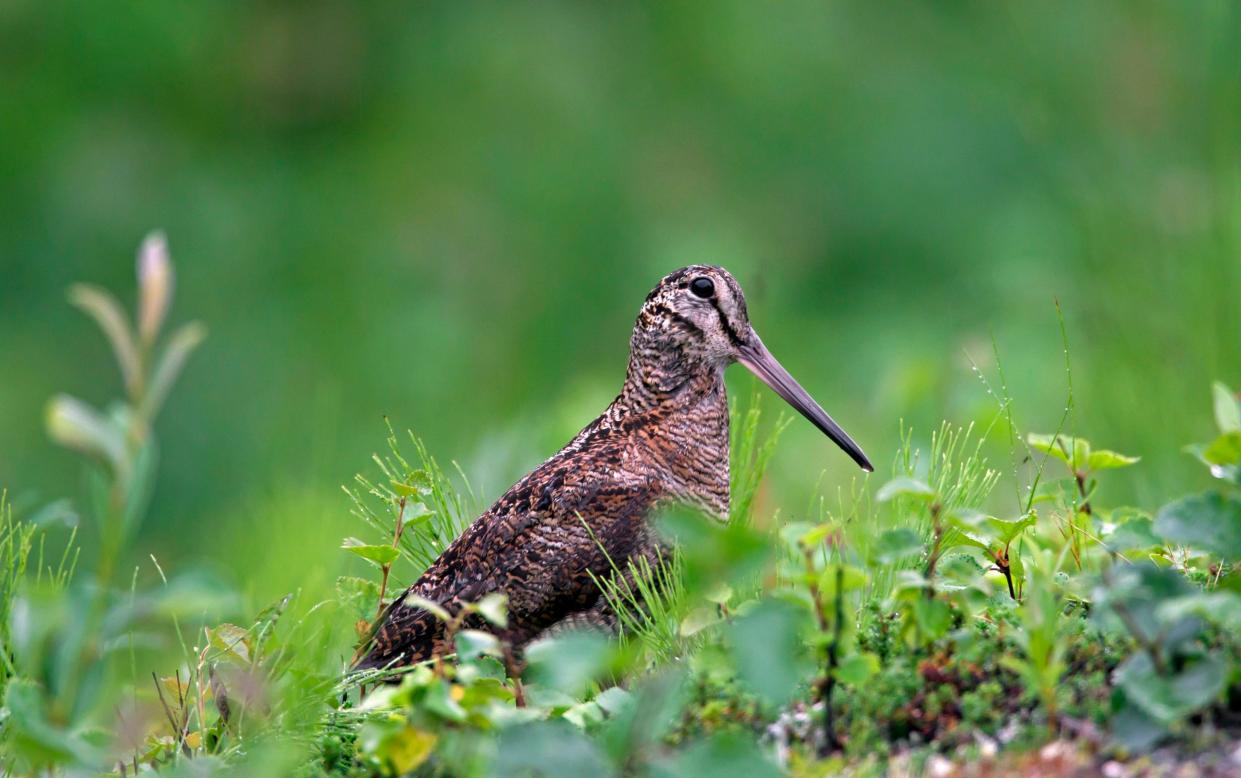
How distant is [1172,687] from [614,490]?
6.18 ft

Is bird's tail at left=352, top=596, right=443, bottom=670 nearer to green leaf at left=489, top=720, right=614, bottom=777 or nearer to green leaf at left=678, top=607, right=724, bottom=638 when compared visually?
green leaf at left=678, top=607, right=724, bottom=638

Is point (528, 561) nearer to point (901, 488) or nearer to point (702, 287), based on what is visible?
point (702, 287)

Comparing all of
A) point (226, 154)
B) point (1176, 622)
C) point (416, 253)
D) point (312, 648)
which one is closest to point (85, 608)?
point (312, 648)

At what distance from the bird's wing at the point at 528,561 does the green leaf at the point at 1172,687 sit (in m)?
1.64

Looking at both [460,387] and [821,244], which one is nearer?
[460,387]

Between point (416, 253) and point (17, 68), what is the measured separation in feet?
11.7

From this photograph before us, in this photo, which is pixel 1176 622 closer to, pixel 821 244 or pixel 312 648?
pixel 312 648

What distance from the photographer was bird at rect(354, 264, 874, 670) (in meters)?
4.10

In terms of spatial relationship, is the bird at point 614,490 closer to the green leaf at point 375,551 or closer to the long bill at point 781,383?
the long bill at point 781,383

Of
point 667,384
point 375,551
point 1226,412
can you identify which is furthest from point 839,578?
point 667,384

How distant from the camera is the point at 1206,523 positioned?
2.81 meters

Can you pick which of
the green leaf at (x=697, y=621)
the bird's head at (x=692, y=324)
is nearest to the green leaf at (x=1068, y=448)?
the green leaf at (x=697, y=621)

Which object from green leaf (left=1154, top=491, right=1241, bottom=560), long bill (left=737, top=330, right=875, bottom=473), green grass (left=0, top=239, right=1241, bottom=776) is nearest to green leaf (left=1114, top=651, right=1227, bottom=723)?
green grass (left=0, top=239, right=1241, bottom=776)

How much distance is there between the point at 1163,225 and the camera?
16.0 feet
